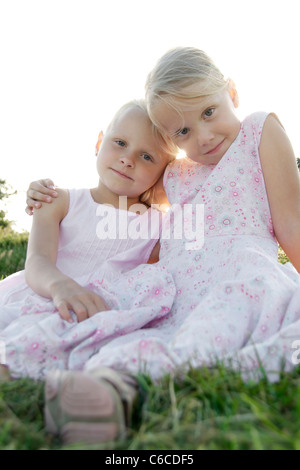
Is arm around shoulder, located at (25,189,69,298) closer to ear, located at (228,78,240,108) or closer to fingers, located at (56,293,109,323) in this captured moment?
fingers, located at (56,293,109,323)

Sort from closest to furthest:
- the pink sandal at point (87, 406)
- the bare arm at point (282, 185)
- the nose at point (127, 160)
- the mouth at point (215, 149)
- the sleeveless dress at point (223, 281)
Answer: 1. the pink sandal at point (87, 406)
2. the sleeveless dress at point (223, 281)
3. the bare arm at point (282, 185)
4. the mouth at point (215, 149)
5. the nose at point (127, 160)

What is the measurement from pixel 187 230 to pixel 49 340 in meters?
1.00

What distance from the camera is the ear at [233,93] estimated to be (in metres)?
2.56

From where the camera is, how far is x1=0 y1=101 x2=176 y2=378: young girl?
5.75ft

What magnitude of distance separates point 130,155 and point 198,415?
1.72 metres

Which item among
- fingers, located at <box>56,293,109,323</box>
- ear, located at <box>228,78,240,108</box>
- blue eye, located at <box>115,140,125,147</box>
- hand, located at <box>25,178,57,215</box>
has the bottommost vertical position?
fingers, located at <box>56,293,109,323</box>

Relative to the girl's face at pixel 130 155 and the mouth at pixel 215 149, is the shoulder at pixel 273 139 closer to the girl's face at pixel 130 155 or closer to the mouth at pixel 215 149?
the mouth at pixel 215 149

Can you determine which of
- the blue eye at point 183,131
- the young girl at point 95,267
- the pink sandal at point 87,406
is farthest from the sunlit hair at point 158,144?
the pink sandal at point 87,406

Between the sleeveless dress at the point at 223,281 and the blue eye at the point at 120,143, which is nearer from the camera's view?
the sleeveless dress at the point at 223,281

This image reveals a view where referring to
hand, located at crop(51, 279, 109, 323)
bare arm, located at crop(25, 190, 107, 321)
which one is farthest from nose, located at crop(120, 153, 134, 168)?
hand, located at crop(51, 279, 109, 323)

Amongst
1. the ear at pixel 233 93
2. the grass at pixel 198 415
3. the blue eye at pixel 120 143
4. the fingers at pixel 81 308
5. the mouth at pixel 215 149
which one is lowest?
the grass at pixel 198 415

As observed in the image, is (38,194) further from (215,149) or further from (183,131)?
(215,149)

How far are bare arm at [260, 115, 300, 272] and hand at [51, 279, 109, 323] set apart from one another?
932 millimetres

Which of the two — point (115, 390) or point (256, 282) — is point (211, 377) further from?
point (256, 282)
